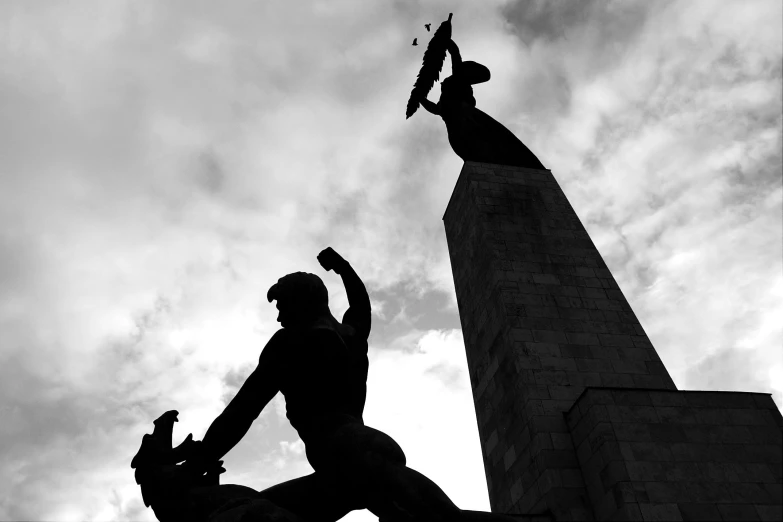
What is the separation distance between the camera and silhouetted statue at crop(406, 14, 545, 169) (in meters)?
11.9

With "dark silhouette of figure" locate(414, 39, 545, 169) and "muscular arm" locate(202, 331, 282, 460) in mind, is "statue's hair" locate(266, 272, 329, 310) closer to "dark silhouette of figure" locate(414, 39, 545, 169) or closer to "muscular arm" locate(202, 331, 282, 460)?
"muscular arm" locate(202, 331, 282, 460)

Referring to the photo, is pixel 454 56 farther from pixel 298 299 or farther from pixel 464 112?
pixel 298 299

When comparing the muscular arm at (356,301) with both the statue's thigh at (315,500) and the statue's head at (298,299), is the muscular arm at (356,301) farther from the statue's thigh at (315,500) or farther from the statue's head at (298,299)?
the statue's thigh at (315,500)

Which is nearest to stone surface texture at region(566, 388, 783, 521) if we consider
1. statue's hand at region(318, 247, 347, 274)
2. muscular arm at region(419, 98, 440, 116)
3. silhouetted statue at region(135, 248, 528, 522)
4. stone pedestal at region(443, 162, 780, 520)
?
stone pedestal at region(443, 162, 780, 520)

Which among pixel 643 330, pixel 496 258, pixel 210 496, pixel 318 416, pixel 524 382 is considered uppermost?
pixel 496 258

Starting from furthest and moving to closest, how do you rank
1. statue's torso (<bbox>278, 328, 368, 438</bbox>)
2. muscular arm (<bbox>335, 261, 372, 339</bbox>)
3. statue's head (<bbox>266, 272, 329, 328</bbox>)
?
muscular arm (<bbox>335, 261, 372, 339</bbox>) < statue's head (<bbox>266, 272, 329, 328</bbox>) < statue's torso (<bbox>278, 328, 368, 438</bbox>)

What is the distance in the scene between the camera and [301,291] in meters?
4.12

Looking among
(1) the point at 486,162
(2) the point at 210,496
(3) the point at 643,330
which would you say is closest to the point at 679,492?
(3) the point at 643,330

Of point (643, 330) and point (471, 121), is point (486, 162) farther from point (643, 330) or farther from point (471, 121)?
point (643, 330)

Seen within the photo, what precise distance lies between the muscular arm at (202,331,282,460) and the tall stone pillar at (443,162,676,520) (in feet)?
14.1

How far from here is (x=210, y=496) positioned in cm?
352

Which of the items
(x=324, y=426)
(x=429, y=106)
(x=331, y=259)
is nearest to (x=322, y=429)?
(x=324, y=426)

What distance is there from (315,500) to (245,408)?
0.71m

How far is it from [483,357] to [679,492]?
379 centimetres
